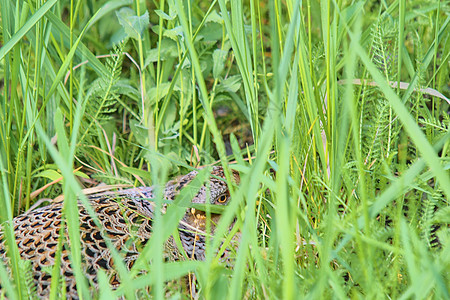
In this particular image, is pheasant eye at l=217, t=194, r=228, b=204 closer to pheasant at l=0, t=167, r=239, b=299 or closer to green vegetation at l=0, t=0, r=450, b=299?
pheasant at l=0, t=167, r=239, b=299

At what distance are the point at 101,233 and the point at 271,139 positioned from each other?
703 millimetres

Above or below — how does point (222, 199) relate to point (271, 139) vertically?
below

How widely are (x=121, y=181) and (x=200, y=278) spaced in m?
1.21

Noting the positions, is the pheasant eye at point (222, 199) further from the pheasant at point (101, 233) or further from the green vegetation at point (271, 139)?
the green vegetation at point (271, 139)

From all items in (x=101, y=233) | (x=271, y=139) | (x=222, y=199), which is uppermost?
(x=271, y=139)

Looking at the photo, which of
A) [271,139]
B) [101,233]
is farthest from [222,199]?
[271,139]

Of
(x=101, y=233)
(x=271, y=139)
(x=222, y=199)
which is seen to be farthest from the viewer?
(x=222, y=199)

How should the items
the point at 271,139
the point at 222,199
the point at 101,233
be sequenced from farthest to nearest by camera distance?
the point at 222,199 < the point at 101,233 < the point at 271,139

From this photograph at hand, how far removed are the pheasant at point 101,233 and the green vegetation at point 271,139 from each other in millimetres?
95

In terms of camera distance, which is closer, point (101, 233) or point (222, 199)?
point (101, 233)

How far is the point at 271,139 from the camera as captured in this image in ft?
3.74

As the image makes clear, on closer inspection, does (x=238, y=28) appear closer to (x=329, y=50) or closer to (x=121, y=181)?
(x=329, y=50)

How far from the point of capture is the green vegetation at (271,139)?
1193 millimetres

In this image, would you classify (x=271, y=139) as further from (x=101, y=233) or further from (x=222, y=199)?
(x=222, y=199)
